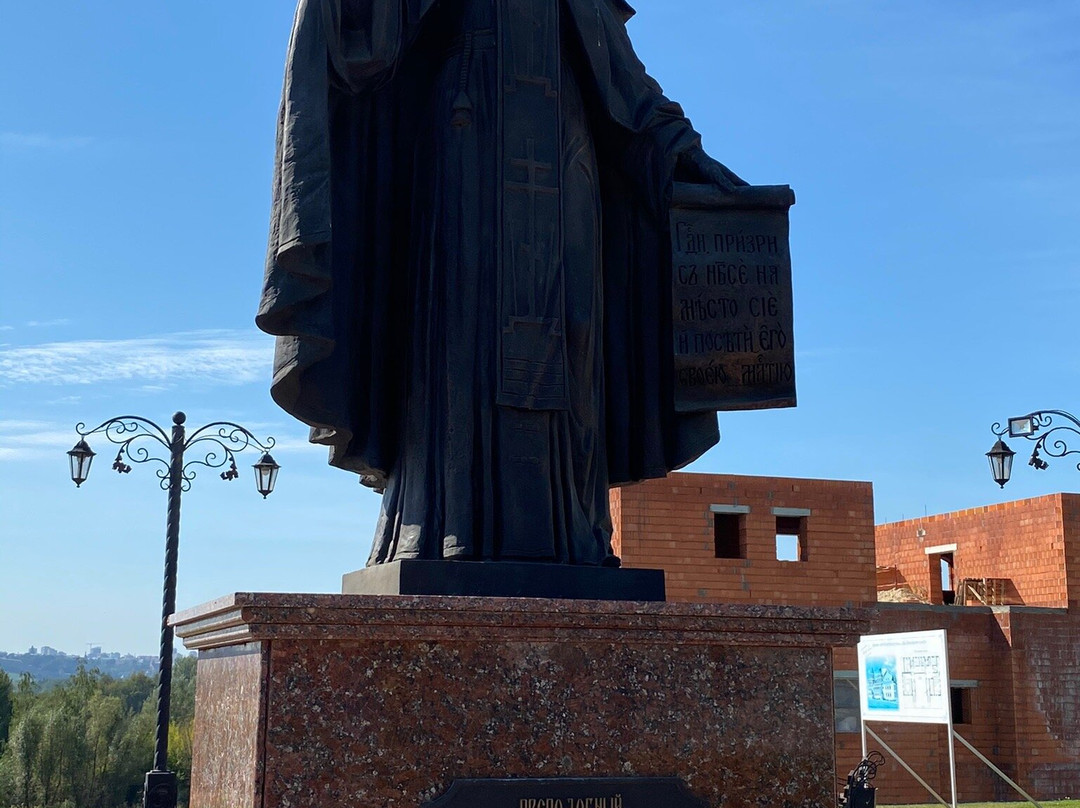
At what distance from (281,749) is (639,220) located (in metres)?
2.39

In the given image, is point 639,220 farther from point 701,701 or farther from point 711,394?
point 701,701

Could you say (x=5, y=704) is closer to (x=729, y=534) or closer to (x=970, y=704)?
(x=729, y=534)

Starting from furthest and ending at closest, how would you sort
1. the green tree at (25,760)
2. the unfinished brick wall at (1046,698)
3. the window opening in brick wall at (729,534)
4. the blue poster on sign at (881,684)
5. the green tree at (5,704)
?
the green tree at (5,704) → the green tree at (25,760) → the unfinished brick wall at (1046,698) → the window opening in brick wall at (729,534) → the blue poster on sign at (881,684)

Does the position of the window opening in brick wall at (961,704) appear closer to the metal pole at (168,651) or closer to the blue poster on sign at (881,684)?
the blue poster on sign at (881,684)

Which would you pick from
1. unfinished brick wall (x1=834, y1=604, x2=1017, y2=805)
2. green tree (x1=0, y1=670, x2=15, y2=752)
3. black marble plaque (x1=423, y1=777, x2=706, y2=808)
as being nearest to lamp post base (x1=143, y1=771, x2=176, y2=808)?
black marble plaque (x1=423, y1=777, x2=706, y2=808)

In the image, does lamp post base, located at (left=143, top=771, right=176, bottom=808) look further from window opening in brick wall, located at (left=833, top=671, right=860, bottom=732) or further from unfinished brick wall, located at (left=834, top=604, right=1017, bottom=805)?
unfinished brick wall, located at (left=834, top=604, right=1017, bottom=805)

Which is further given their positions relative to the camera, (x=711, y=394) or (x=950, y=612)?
(x=950, y=612)

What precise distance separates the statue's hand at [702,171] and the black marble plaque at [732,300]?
60mm

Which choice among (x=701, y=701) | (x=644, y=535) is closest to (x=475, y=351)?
(x=701, y=701)

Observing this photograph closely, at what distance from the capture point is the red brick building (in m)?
23.8

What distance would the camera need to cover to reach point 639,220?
5016mm

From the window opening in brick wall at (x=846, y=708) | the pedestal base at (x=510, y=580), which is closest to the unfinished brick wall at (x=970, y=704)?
the window opening in brick wall at (x=846, y=708)

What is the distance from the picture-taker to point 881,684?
1485 centimetres

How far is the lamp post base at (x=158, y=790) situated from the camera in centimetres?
1359
